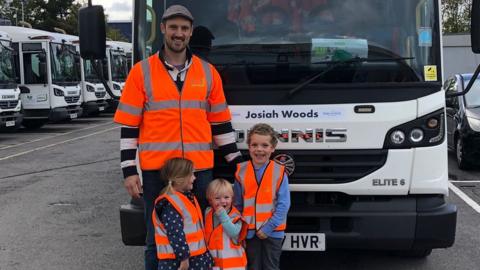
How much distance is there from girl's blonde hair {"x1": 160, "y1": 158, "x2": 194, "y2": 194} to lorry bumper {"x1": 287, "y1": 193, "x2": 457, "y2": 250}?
0.86 m

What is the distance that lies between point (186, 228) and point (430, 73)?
6.61 ft

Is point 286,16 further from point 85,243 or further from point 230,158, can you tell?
point 85,243

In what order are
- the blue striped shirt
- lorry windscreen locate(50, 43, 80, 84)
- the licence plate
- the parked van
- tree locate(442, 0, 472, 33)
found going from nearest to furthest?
1. the blue striped shirt
2. the licence plate
3. the parked van
4. lorry windscreen locate(50, 43, 80, 84)
5. tree locate(442, 0, 472, 33)

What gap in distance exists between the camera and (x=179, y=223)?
3643 mm

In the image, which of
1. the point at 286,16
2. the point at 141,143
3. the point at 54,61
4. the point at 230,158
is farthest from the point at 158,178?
the point at 54,61

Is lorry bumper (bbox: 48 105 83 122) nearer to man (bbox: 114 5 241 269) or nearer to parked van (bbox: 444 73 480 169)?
parked van (bbox: 444 73 480 169)

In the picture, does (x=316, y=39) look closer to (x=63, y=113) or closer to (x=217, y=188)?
(x=217, y=188)

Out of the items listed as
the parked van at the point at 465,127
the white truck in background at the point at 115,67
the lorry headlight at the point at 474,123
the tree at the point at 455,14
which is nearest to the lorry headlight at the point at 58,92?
the white truck in background at the point at 115,67

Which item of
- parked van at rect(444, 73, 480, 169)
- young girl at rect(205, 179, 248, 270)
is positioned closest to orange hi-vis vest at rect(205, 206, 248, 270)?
young girl at rect(205, 179, 248, 270)

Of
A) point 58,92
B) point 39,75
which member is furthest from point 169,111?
point 58,92

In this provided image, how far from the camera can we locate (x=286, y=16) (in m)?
4.33

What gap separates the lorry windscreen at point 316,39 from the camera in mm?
4197

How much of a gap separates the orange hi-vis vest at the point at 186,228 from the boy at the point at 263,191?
36cm

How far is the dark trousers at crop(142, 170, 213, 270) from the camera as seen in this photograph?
3.93 metres
